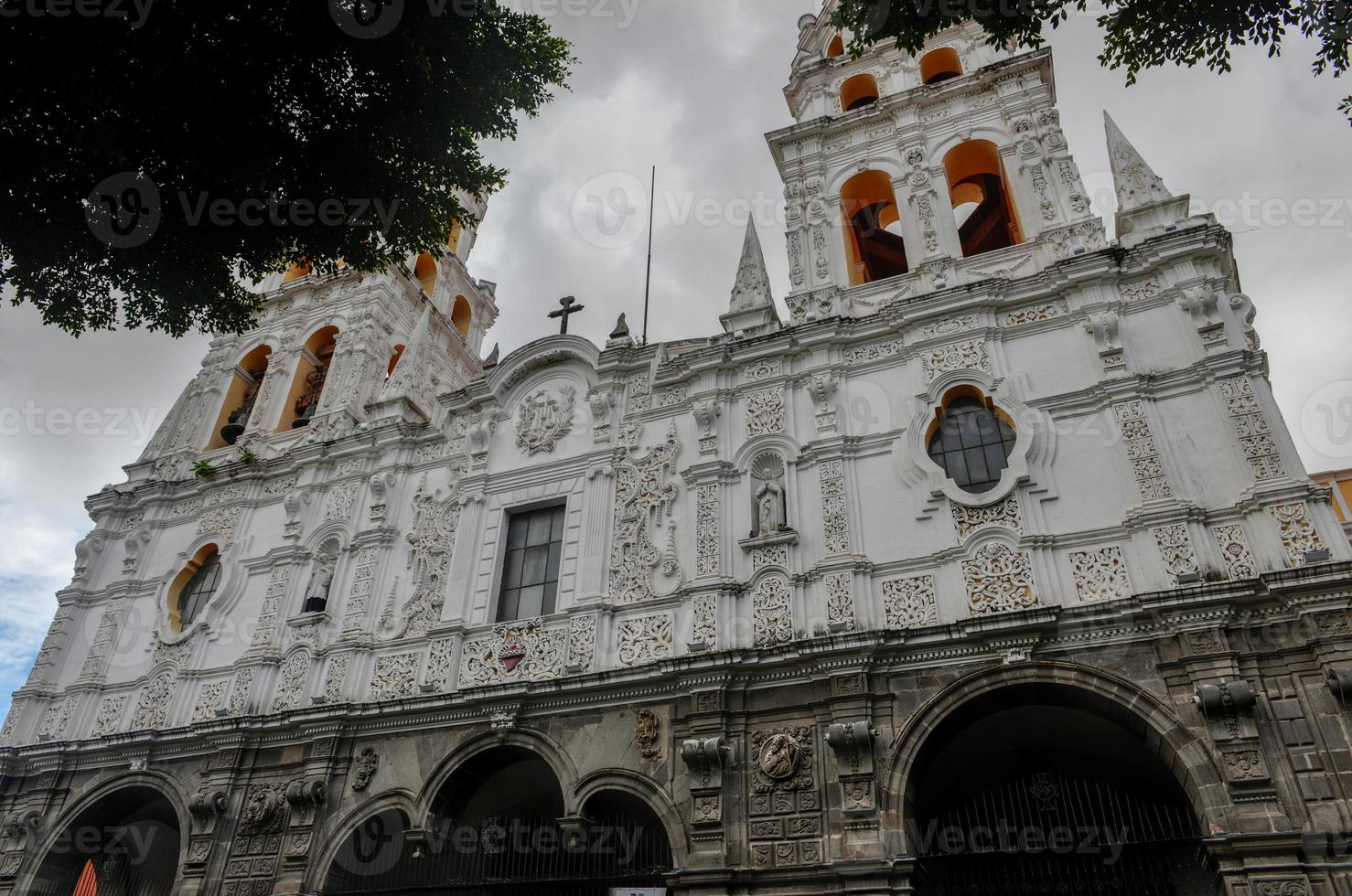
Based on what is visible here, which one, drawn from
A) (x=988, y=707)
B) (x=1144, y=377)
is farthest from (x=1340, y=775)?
(x=1144, y=377)

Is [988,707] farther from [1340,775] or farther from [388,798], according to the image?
[388,798]

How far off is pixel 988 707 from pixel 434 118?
8.84 metres

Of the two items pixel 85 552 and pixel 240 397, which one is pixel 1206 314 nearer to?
pixel 240 397

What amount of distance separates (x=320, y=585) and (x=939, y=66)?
14.8 m

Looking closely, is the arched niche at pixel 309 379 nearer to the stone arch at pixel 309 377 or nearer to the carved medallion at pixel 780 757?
the stone arch at pixel 309 377

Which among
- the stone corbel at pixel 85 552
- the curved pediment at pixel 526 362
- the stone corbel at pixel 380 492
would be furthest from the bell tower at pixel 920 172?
the stone corbel at pixel 85 552

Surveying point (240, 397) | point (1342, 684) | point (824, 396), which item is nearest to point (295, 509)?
point (240, 397)

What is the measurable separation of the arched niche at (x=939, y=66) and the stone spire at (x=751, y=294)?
503cm

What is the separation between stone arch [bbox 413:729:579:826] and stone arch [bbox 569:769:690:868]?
380 mm

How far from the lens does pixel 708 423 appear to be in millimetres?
13578

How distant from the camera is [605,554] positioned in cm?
1315

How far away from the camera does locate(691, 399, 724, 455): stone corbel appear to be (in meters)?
13.4

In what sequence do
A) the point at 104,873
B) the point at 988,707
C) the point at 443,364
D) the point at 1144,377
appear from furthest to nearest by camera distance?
the point at 443,364
the point at 104,873
the point at 1144,377
the point at 988,707

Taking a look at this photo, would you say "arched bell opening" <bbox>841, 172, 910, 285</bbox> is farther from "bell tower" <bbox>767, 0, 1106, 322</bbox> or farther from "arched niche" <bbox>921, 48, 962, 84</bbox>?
"arched niche" <bbox>921, 48, 962, 84</bbox>
